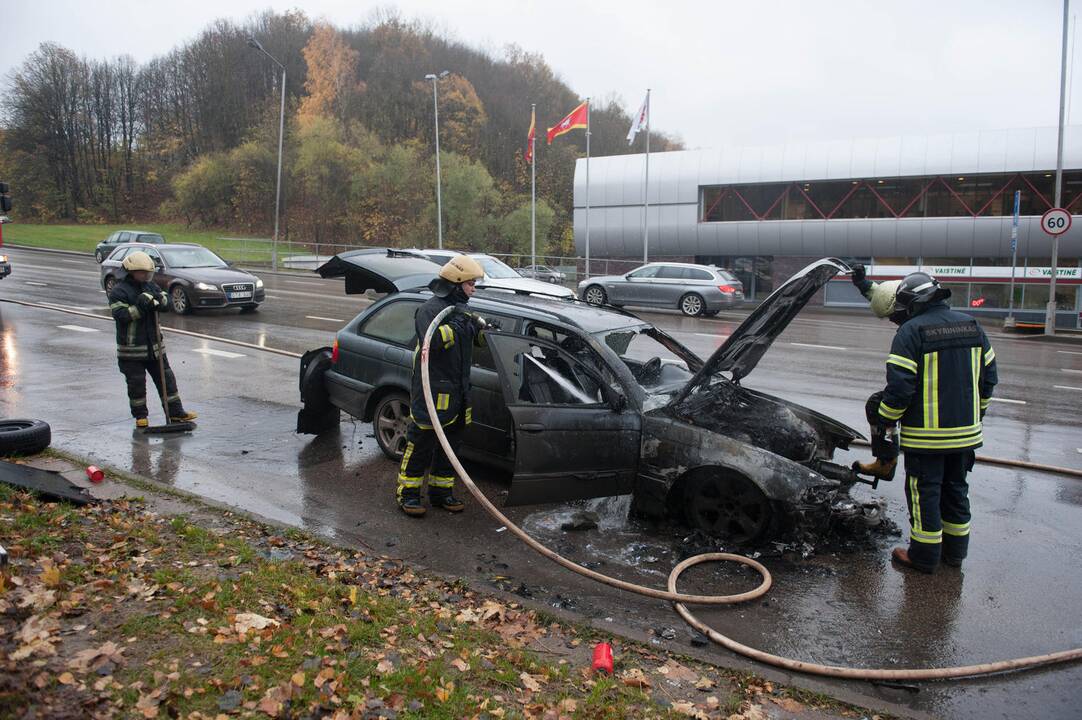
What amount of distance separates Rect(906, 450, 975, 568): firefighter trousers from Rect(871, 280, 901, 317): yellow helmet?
106cm

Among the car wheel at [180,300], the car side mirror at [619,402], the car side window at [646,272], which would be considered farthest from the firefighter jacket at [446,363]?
the car side window at [646,272]

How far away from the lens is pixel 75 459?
21.4ft

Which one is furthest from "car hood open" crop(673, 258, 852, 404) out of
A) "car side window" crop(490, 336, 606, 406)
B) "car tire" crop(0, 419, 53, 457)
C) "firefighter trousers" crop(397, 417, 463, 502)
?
"car tire" crop(0, 419, 53, 457)

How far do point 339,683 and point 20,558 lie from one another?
2286 millimetres

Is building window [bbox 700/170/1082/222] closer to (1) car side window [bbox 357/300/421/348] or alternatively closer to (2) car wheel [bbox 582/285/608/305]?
(2) car wheel [bbox 582/285/608/305]

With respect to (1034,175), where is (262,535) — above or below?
below

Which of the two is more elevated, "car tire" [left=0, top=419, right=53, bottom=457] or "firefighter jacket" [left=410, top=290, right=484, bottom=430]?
"firefighter jacket" [left=410, top=290, right=484, bottom=430]

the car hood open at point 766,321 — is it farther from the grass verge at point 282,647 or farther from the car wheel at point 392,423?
the car wheel at point 392,423

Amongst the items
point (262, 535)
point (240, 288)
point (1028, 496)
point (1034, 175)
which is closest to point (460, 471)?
point (262, 535)

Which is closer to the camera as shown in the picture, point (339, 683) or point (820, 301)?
point (339, 683)

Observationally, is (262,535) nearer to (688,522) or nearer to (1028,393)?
(688,522)

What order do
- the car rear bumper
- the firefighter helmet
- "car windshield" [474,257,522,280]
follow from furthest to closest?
"car windshield" [474,257,522,280] < the car rear bumper < the firefighter helmet

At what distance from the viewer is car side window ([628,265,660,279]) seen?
2493cm

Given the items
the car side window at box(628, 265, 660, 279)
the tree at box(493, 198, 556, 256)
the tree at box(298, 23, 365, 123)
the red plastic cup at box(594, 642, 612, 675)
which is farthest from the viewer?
the tree at box(298, 23, 365, 123)
